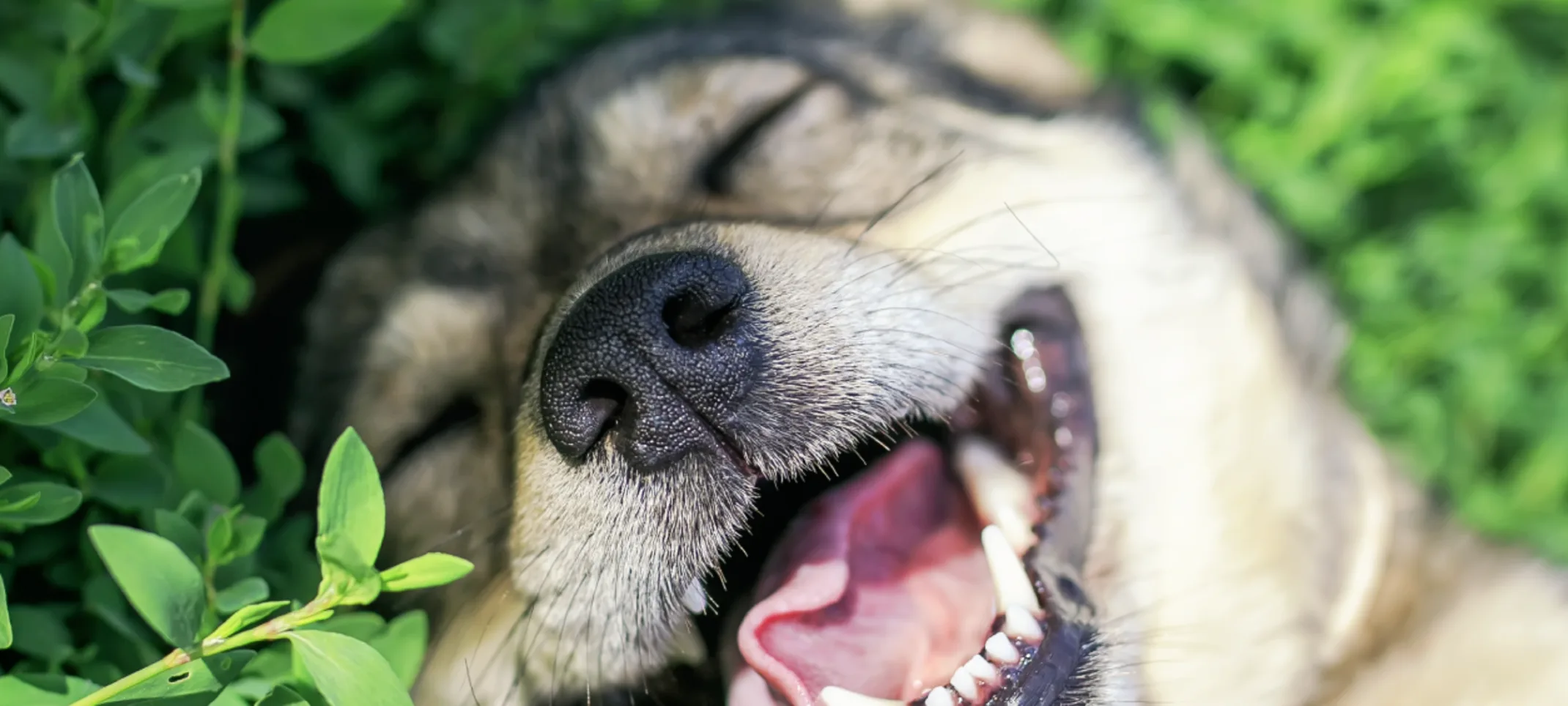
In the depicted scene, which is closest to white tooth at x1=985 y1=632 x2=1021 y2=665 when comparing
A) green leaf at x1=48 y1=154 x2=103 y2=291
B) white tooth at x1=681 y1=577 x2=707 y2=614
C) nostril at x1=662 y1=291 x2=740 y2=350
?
white tooth at x1=681 y1=577 x2=707 y2=614

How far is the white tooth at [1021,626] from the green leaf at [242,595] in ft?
3.29

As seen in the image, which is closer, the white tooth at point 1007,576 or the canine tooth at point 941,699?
the canine tooth at point 941,699

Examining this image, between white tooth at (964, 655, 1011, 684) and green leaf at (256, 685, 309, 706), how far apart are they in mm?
871

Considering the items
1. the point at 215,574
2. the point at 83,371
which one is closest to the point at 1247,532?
the point at 215,574

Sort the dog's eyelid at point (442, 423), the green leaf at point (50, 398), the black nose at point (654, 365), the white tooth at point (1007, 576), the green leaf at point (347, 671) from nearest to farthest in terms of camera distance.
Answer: the green leaf at point (347, 671)
the green leaf at point (50, 398)
the black nose at point (654, 365)
the white tooth at point (1007, 576)
the dog's eyelid at point (442, 423)

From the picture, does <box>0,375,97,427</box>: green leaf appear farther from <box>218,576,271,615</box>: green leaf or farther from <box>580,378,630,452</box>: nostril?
<box>580,378,630,452</box>: nostril

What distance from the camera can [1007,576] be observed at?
5.87ft

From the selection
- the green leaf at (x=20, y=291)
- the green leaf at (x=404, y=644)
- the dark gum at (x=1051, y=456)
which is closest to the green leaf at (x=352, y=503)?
the green leaf at (x=404, y=644)

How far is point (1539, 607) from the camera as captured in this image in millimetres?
2451

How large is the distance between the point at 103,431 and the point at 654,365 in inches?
27.9

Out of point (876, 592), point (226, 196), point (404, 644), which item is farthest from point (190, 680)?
point (876, 592)

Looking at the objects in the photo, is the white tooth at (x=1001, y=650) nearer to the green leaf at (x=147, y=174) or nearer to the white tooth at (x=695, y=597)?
the white tooth at (x=695, y=597)

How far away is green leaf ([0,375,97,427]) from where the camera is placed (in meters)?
1.34

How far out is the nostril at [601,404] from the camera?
1.67 m
